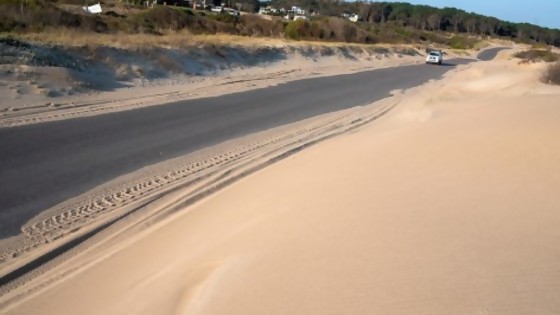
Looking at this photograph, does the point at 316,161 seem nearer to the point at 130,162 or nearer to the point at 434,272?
the point at 130,162

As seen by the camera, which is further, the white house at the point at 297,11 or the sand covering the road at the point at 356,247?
the white house at the point at 297,11

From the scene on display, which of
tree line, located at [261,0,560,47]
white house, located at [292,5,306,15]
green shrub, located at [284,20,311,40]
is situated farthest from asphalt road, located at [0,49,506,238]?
tree line, located at [261,0,560,47]

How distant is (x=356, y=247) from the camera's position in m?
5.92

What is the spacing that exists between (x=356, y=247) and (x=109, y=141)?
24.3 ft

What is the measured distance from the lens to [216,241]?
6891mm

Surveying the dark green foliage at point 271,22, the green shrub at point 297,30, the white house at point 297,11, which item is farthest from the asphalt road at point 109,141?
the white house at point 297,11

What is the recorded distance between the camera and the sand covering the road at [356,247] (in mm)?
4703

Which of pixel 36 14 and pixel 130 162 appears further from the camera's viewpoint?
pixel 36 14

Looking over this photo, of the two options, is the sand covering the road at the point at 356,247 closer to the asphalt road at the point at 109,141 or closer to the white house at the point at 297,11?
the asphalt road at the point at 109,141

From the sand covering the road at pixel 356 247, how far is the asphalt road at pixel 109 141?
1797 mm

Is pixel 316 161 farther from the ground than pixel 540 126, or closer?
closer

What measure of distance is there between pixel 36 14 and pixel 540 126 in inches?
1091

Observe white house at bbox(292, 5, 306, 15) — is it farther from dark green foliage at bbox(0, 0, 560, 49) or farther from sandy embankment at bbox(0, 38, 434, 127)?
sandy embankment at bbox(0, 38, 434, 127)

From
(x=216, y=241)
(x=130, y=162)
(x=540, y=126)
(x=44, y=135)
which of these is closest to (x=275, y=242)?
(x=216, y=241)
